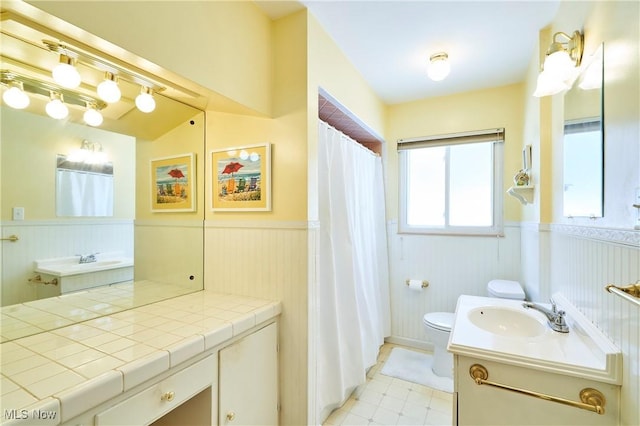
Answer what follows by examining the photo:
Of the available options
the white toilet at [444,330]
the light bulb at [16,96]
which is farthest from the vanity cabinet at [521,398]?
the light bulb at [16,96]

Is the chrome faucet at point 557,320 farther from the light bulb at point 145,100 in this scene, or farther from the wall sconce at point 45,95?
the wall sconce at point 45,95

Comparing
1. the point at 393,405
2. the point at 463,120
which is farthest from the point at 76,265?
the point at 463,120

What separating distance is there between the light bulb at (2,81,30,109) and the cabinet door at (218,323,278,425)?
52.8 inches

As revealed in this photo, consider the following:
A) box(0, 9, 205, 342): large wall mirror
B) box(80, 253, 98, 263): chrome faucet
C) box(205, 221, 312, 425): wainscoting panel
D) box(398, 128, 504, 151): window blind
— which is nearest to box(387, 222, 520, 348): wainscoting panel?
box(398, 128, 504, 151): window blind

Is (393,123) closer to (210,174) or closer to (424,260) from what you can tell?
(424,260)

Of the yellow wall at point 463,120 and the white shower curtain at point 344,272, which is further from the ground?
the yellow wall at point 463,120

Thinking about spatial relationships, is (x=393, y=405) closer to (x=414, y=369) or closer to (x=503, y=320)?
(x=414, y=369)

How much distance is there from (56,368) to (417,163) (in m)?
2.91

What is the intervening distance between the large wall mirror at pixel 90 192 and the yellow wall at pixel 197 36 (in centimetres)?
11

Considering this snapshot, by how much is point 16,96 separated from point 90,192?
48cm

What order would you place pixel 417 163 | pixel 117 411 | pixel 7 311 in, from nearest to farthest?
pixel 117 411, pixel 7 311, pixel 417 163

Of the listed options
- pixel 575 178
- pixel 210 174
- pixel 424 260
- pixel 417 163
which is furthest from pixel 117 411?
pixel 417 163

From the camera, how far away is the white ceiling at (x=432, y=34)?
1538 mm

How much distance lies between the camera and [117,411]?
32.5 inches
